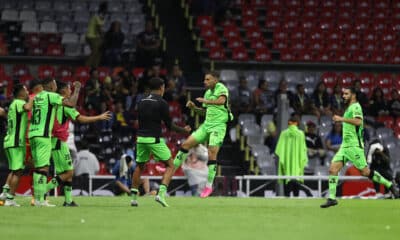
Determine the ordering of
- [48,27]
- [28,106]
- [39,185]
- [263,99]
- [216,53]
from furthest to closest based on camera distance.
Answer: [48,27]
[216,53]
[263,99]
[28,106]
[39,185]

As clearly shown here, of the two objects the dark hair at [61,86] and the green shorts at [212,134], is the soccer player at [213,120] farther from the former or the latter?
the dark hair at [61,86]

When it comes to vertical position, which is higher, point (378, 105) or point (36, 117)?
point (36, 117)

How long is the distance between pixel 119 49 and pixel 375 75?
7981 mm

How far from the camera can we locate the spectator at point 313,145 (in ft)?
97.6

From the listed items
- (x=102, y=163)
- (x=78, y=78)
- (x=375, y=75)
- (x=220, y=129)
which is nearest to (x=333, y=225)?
(x=220, y=129)

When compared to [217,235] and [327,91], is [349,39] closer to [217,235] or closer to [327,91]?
[327,91]

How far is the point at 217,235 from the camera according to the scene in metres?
13.2

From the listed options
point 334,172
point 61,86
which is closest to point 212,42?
point 334,172

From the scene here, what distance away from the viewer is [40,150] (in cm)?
1830

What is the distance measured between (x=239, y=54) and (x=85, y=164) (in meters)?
9.21

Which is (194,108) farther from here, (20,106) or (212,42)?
(212,42)

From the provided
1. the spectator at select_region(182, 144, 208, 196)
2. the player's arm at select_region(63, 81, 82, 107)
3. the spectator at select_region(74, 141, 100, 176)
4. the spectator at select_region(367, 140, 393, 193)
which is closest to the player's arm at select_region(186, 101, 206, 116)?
the player's arm at select_region(63, 81, 82, 107)

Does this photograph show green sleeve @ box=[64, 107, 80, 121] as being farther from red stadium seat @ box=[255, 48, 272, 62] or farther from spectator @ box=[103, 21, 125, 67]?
red stadium seat @ box=[255, 48, 272, 62]

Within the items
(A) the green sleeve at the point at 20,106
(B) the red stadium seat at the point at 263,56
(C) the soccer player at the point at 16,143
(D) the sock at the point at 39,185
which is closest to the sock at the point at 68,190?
(D) the sock at the point at 39,185
